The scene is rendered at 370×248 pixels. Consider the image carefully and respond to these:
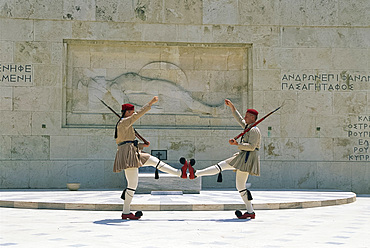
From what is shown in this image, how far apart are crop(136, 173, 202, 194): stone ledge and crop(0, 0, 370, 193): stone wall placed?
108 inches

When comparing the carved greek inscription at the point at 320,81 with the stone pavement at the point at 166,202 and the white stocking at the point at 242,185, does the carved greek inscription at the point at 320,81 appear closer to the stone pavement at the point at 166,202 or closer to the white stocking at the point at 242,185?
the stone pavement at the point at 166,202

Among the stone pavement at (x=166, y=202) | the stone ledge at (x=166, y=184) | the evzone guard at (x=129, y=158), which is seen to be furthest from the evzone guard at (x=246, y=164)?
the stone ledge at (x=166, y=184)

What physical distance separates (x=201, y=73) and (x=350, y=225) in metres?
9.13

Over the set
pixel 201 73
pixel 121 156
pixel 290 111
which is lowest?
pixel 121 156

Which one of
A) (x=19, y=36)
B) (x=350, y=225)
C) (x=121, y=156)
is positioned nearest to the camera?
(x=350, y=225)

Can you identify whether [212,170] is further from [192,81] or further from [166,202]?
[192,81]

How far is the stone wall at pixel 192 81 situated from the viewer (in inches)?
620

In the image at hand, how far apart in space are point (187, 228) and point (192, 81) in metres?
9.08

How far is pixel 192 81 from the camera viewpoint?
16609 millimetres

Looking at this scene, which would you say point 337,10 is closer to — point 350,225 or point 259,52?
point 259,52

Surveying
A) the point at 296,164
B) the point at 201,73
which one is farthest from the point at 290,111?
the point at 201,73

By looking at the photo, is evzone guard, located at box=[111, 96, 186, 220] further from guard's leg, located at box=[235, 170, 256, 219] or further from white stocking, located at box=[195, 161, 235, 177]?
guard's leg, located at box=[235, 170, 256, 219]

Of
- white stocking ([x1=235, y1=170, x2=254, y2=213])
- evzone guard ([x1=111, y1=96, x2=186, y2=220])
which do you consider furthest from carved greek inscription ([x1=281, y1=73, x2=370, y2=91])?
evzone guard ([x1=111, y1=96, x2=186, y2=220])

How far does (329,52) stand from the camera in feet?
54.4
